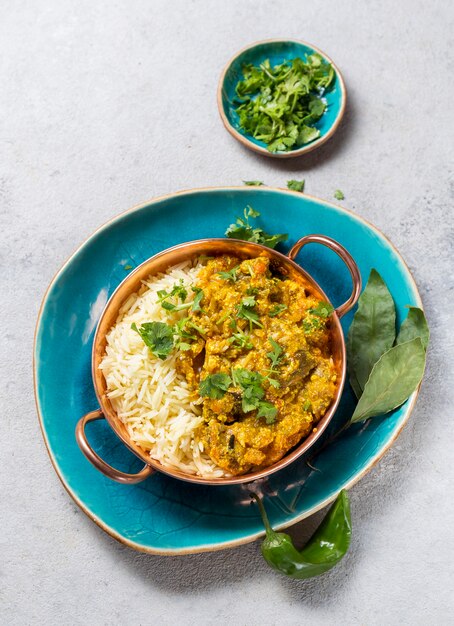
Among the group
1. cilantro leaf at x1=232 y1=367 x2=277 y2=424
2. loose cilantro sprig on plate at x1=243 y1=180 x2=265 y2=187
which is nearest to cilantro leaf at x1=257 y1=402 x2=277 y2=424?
cilantro leaf at x1=232 y1=367 x2=277 y2=424

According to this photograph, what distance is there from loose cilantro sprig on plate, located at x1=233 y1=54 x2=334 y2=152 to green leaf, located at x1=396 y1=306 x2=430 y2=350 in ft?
3.95

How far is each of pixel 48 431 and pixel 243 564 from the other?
1.24 metres

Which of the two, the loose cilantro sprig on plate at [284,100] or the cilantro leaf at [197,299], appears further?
the loose cilantro sprig on plate at [284,100]

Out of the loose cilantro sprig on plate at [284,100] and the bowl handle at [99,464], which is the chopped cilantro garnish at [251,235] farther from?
the bowl handle at [99,464]

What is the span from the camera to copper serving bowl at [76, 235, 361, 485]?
314 centimetres

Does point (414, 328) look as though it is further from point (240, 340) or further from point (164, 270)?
point (164, 270)

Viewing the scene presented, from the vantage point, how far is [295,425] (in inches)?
123

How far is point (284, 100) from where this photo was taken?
154 inches

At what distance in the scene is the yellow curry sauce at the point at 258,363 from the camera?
3102mm

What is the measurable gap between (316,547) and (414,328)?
1.19 metres

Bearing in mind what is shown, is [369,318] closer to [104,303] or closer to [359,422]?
[359,422]

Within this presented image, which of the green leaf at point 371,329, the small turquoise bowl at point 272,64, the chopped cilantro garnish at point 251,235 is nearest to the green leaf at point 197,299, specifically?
the chopped cilantro garnish at point 251,235

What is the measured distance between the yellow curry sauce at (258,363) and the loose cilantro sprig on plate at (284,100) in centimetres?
97

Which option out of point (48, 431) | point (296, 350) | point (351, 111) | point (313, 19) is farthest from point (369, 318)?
point (313, 19)
